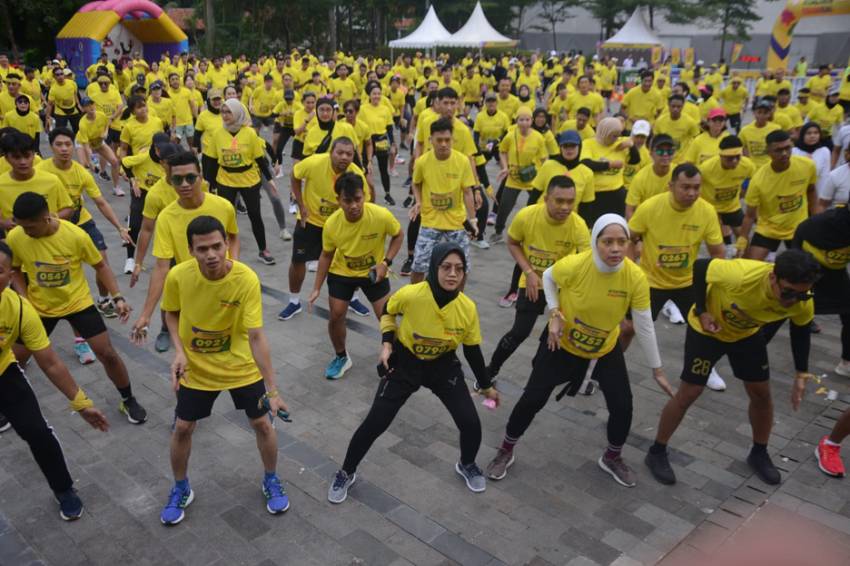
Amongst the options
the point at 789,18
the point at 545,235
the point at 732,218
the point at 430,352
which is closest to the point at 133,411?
the point at 430,352

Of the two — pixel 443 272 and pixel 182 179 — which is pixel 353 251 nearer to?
pixel 182 179

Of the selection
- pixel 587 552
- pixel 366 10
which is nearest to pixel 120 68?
pixel 587 552

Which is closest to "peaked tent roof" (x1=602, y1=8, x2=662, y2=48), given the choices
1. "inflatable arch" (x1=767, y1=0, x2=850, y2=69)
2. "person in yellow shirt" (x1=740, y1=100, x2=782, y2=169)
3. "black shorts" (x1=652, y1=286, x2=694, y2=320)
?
"inflatable arch" (x1=767, y1=0, x2=850, y2=69)

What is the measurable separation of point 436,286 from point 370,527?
1.58m

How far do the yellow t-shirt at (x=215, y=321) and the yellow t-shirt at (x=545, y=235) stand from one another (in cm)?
252

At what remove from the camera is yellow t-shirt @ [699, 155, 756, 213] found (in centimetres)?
791

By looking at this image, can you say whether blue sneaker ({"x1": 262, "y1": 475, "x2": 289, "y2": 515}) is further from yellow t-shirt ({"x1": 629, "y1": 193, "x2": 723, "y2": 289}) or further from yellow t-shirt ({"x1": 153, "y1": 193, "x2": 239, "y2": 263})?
yellow t-shirt ({"x1": 629, "y1": 193, "x2": 723, "y2": 289})

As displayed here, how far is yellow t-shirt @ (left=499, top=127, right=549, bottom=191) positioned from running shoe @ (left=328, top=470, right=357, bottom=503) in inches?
231

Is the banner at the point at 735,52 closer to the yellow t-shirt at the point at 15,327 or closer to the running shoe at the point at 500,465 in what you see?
the running shoe at the point at 500,465

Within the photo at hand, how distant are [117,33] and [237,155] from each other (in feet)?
98.2

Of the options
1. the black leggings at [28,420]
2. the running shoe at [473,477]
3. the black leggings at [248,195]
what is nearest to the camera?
the black leggings at [28,420]

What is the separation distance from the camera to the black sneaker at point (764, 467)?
5.01 m

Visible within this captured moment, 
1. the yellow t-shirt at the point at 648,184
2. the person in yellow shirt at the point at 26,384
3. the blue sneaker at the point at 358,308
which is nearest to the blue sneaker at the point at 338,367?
the blue sneaker at the point at 358,308

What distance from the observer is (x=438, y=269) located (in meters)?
4.27
